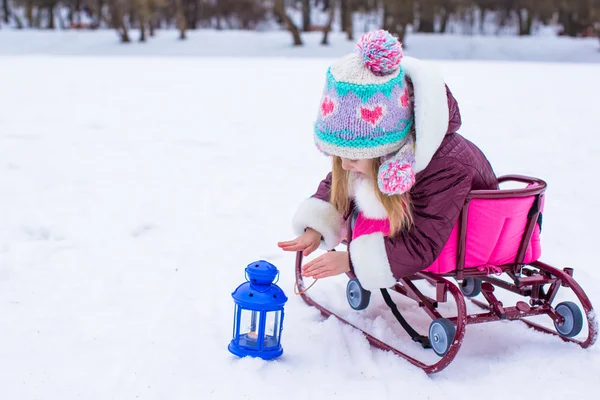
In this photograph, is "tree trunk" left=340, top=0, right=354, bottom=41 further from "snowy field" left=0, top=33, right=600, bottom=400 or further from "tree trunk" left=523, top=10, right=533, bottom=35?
"snowy field" left=0, top=33, right=600, bottom=400

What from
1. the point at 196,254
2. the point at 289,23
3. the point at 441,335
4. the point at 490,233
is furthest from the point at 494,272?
A: the point at 289,23

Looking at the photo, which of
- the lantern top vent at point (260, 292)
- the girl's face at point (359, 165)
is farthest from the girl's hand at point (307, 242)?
the girl's face at point (359, 165)

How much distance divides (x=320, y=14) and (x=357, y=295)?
45655 mm

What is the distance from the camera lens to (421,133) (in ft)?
6.78

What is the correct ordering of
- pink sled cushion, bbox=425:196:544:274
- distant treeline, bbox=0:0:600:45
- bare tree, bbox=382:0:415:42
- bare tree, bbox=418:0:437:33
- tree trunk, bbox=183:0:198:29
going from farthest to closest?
1. tree trunk, bbox=183:0:198:29
2. bare tree, bbox=418:0:437:33
3. distant treeline, bbox=0:0:600:45
4. bare tree, bbox=382:0:415:42
5. pink sled cushion, bbox=425:196:544:274

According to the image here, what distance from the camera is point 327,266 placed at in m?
2.25

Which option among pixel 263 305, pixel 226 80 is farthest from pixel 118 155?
pixel 226 80

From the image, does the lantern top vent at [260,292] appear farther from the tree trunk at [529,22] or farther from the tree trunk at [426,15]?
the tree trunk at [529,22]

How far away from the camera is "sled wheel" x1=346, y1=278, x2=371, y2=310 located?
2.65m

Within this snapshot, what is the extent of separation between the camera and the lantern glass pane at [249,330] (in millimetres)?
2305

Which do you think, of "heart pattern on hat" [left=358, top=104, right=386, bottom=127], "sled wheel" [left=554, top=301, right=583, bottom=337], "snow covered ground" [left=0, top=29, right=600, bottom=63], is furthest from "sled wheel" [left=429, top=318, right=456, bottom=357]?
"snow covered ground" [left=0, top=29, right=600, bottom=63]

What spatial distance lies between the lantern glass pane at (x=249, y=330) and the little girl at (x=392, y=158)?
11.5 inches

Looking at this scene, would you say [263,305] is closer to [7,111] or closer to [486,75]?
[7,111]

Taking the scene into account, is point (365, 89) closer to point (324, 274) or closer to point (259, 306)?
point (324, 274)
